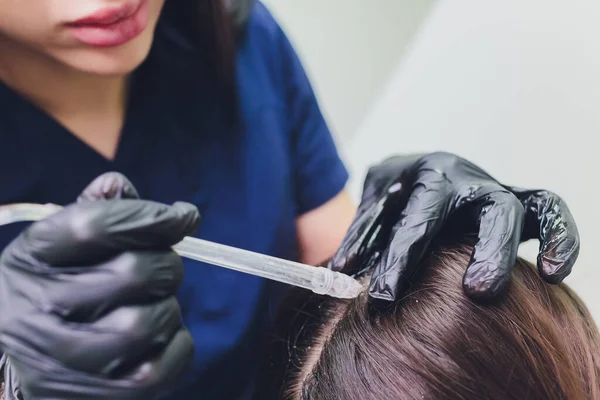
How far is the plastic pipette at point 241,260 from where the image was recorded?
512 millimetres

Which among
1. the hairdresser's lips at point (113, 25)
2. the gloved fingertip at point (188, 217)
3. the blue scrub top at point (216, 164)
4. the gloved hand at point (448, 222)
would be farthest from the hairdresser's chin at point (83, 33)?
the gloved hand at point (448, 222)

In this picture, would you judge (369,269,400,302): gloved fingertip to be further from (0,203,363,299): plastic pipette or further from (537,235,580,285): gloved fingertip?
(537,235,580,285): gloved fingertip

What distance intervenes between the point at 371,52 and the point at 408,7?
0.16m

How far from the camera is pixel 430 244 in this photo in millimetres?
611

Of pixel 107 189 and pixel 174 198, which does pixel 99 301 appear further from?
pixel 174 198

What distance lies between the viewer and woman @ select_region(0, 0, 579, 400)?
18.3 inches

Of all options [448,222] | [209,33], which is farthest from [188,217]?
[209,33]

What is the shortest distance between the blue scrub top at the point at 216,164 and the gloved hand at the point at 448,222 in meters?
0.22

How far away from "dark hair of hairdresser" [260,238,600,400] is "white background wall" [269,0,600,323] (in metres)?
0.20

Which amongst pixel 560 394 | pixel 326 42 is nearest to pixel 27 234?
pixel 560 394

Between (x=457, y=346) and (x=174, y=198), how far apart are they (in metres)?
0.46

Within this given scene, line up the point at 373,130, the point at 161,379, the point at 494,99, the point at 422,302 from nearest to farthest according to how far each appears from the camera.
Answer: the point at 161,379 → the point at 422,302 → the point at 494,99 → the point at 373,130

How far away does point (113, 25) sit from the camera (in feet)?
2.00

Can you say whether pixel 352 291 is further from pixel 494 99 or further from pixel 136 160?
pixel 494 99
